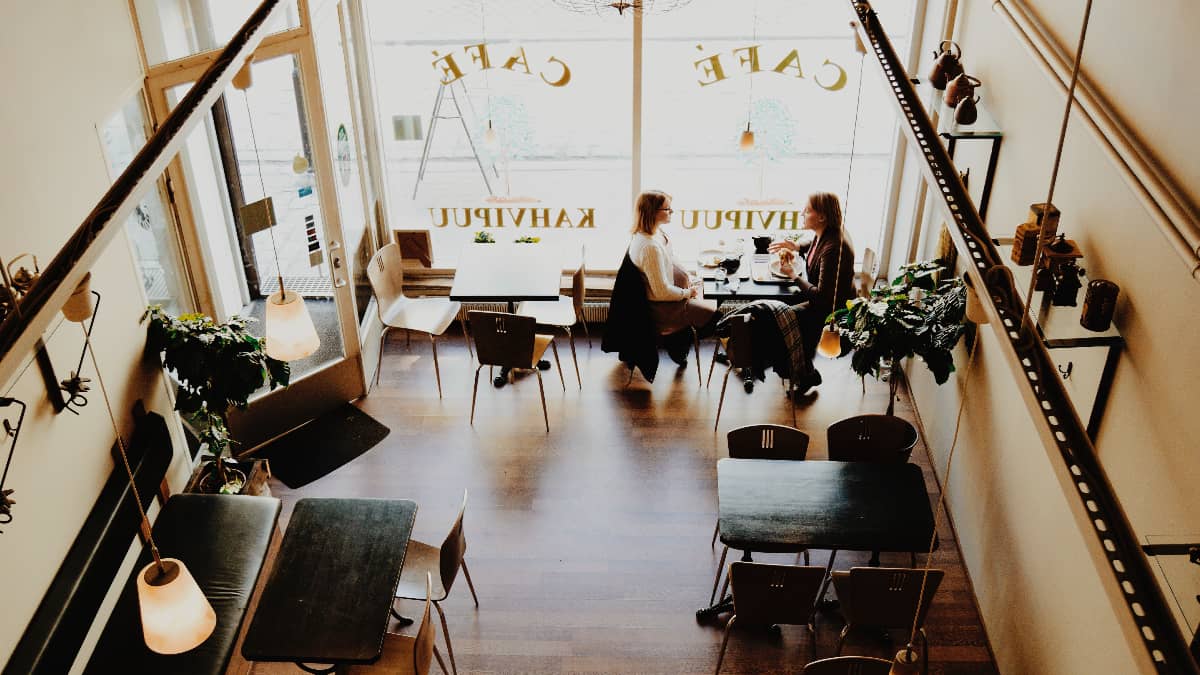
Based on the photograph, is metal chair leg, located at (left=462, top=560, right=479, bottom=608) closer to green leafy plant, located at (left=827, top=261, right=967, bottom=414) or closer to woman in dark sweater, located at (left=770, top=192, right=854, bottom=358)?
green leafy plant, located at (left=827, top=261, right=967, bottom=414)

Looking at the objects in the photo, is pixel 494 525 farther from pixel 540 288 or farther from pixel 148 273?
pixel 148 273

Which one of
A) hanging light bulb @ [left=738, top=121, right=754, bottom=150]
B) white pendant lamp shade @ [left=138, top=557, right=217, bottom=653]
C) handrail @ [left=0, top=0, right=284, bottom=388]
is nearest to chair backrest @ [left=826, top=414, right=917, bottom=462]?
hanging light bulb @ [left=738, top=121, right=754, bottom=150]

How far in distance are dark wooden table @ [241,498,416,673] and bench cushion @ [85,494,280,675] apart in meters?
0.19

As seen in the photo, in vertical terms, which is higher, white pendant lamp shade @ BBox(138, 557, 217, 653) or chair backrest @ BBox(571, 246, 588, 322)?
white pendant lamp shade @ BBox(138, 557, 217, 653)

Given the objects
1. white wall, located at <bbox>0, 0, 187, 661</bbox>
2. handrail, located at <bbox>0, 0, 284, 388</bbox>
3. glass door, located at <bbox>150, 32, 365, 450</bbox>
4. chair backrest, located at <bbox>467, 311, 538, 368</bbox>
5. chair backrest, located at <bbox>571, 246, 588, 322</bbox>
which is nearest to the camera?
handrail, located at <bbox>0, 0, 284, 388</bbox>

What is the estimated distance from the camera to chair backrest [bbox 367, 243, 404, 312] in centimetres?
665

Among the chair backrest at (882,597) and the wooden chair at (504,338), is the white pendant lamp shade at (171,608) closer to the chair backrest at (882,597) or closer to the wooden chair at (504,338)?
the chair backrest at (882,597)

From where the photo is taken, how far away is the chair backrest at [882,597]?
4113 millimetres

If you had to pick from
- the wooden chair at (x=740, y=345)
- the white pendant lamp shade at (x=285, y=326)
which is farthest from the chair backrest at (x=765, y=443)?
the white pendant lamp shade at (x=285, y=326)

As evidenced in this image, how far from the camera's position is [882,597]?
417cm

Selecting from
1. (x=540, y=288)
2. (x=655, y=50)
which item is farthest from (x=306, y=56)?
(x=655, y=50)

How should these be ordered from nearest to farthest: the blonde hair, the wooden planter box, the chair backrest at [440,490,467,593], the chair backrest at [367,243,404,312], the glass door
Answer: the chair backrest at [440,490,467,593] < the wooden planter box < the glass door < the blonde hair < the chair backrest at [367,243,404,312]

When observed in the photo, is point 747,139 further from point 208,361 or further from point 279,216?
point 208,361

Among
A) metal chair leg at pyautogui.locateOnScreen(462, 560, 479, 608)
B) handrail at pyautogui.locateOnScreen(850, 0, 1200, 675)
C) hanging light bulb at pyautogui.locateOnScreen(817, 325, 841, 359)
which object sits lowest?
metal chair leg at pyautogui.locateOnScreen(462, 560, 479, 608)
